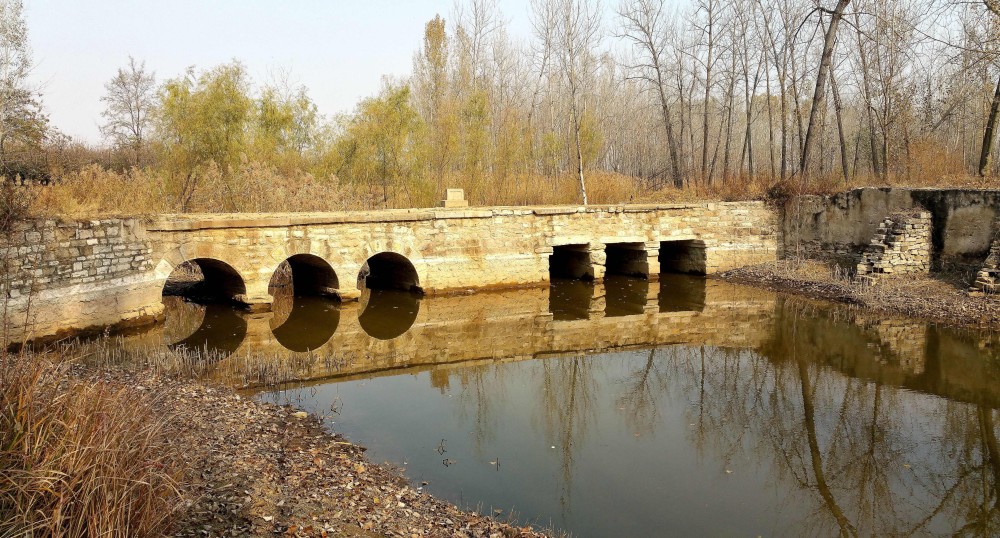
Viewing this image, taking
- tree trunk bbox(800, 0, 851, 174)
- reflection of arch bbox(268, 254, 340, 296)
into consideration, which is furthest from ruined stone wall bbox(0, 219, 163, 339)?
tree trunk bbox(800, 0, 851, 174)

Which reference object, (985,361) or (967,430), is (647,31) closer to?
(985,361)

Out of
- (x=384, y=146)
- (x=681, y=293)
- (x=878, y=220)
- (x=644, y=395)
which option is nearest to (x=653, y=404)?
(x=644, y=395)

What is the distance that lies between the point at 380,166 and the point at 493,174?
3617 mm

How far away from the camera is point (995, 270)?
1277 cm

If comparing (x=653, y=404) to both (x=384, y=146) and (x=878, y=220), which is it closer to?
(x=878, y=220)

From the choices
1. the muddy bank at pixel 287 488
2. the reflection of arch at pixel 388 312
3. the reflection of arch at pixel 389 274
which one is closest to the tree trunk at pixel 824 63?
the reflection of arch at pixel 389 274

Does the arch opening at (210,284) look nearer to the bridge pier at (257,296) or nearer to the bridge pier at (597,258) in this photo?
the bridge pier at (257,296)

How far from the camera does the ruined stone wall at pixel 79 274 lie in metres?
10.2

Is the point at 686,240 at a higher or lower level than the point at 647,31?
lower

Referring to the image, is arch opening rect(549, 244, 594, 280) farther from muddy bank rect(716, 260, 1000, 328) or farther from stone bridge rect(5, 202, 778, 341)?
muddy bank rect(716, 260, 1000, 328)

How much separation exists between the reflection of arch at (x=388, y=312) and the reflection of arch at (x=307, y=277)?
95 cm

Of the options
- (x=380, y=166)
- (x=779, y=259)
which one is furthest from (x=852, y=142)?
(x=380, y=166)

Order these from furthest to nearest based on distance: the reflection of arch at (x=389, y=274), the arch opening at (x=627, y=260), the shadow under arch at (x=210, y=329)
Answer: the arch opening at (x=627, y=260) → the reflection of arch at (x=389, y=274) → the shadow under arch at (x=210, y=329)

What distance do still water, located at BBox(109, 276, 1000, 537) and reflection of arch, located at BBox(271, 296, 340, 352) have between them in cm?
8
